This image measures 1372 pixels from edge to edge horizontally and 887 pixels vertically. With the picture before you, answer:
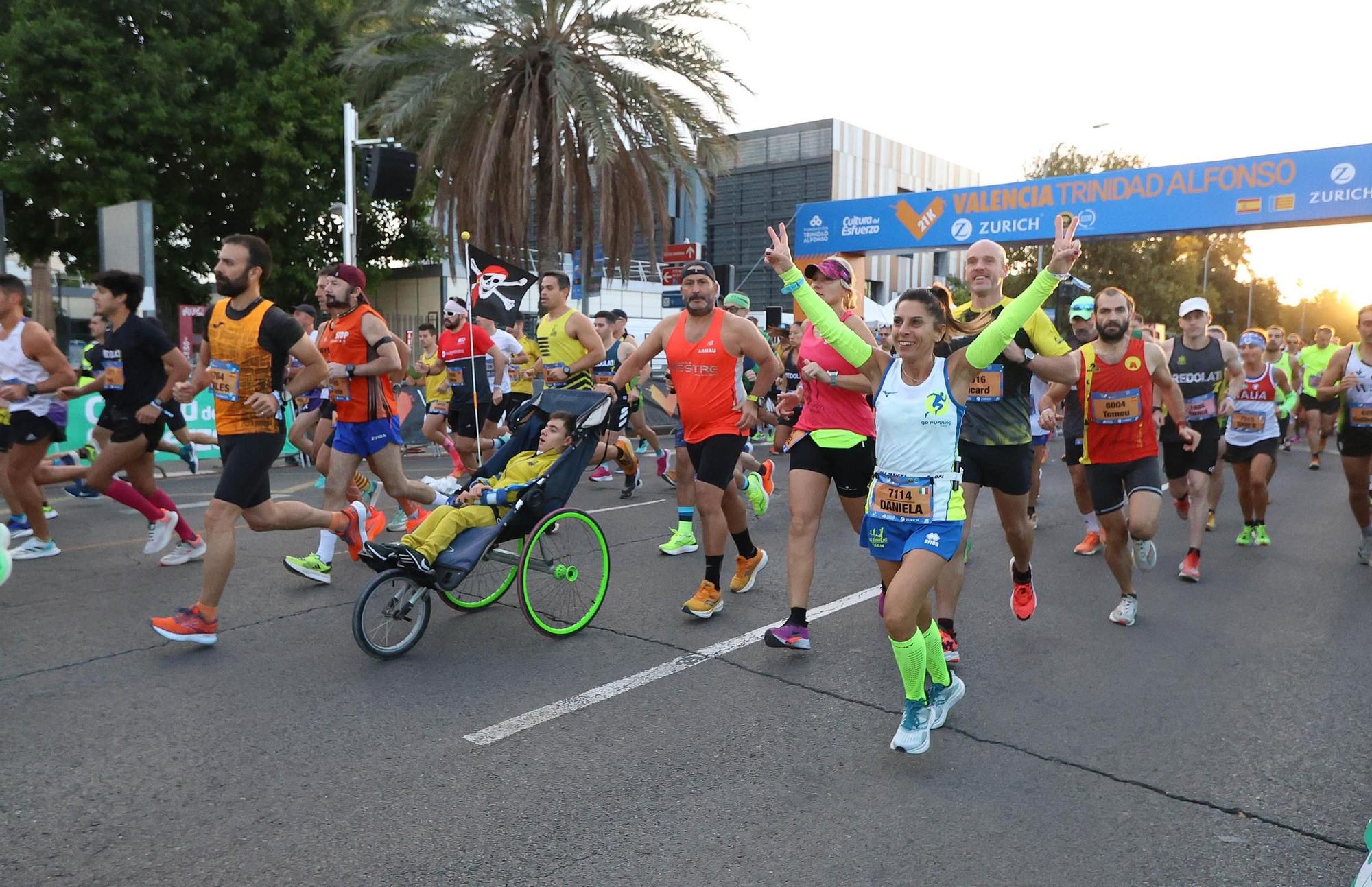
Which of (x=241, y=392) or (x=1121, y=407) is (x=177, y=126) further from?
(x=1121, y=407)

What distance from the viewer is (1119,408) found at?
6.08 meters

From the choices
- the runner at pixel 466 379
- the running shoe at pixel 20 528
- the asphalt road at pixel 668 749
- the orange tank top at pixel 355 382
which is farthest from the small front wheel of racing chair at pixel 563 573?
the running shoe at pixel 20 528

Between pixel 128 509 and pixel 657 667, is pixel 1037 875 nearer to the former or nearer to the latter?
pixel 657 667

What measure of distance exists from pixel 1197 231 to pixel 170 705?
19.4 meters

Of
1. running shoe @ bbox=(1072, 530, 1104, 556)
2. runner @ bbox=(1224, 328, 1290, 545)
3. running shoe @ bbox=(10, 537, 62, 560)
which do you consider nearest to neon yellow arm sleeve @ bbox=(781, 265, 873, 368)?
running shoe @ bbox=(1072, 530, 1104, 556)

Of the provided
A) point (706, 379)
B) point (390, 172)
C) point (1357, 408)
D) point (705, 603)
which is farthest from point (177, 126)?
point (1357, 408)

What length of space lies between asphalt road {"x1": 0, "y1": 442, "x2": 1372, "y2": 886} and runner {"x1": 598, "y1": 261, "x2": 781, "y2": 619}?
49 cm

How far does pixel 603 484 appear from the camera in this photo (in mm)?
11953

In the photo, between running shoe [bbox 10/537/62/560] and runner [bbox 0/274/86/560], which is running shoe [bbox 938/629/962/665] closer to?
runner [bbox 0/274/86/560]

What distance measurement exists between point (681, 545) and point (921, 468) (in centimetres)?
398

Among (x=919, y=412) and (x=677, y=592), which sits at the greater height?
(x=919, y=412)

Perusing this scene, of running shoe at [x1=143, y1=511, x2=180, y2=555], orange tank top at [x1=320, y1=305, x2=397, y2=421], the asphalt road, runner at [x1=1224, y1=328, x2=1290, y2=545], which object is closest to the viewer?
the asphalt road

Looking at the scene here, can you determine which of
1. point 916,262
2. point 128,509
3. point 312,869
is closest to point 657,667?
point 312,869

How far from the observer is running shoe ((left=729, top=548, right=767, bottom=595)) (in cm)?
654
